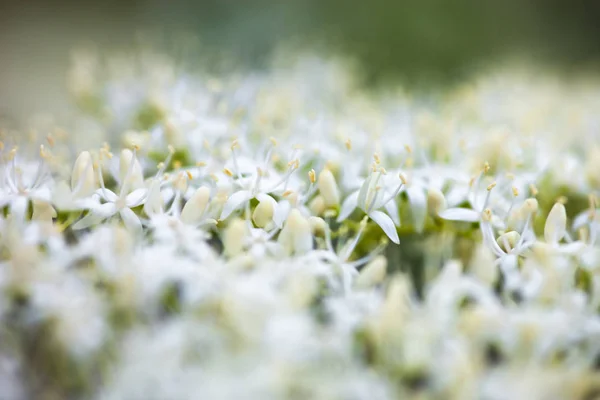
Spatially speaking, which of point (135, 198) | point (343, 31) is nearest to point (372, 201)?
point (135, 198)

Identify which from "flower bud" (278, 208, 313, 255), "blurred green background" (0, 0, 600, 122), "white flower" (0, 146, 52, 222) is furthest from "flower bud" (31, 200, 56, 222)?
"blurred green background" (0, 0, 600, 122)

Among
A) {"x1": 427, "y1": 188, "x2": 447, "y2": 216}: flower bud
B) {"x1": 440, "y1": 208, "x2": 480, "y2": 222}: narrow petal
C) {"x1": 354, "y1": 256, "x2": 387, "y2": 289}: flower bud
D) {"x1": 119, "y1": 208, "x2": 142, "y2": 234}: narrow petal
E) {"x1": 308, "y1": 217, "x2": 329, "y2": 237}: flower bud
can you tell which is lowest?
{"x1": 354, "y1": 256, "x2": 387, "y2": 289}: flower bud

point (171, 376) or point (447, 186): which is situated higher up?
point (447, 186)

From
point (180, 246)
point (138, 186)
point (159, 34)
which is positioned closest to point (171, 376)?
point (180, 246)

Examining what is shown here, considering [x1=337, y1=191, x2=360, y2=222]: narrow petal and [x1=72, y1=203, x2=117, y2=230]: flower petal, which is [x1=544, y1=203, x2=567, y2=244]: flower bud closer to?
[x1=337, y1=191, x2=360, y2=222]: narrow petal

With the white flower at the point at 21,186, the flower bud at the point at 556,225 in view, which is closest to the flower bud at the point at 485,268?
the flower bud at the point at 556,225

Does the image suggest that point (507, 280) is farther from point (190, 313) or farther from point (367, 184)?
point (190, 313)

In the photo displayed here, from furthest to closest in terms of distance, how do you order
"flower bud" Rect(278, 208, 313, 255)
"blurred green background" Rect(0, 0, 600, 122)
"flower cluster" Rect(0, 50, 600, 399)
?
"blurred green background" Rect(0, 0, 600, 122) < "flower bud" Rect(278, 208, 313, 255) < "flower cluster" Rect(0, 50, 600, 399)

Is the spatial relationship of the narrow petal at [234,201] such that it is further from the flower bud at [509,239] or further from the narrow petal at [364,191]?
the flower bud at [509,239]
